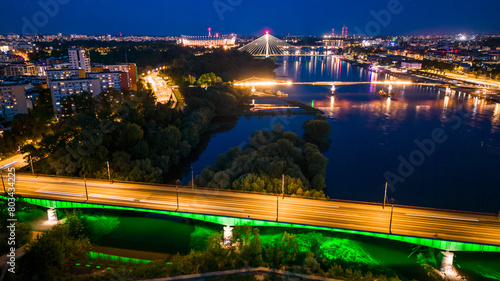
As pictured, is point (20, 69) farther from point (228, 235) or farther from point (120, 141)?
point (228, 235)

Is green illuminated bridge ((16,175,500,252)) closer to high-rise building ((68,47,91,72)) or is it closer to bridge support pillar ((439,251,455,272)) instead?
bridge support pillar ((439,251,455,272))

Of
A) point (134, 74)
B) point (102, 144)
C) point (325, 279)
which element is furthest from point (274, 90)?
point (325, 279)

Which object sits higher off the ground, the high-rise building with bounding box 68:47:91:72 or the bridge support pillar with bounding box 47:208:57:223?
the high-rise building with bounding box 68:47:91:72

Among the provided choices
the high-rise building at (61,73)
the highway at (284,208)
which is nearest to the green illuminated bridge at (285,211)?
the highway at (284,208)

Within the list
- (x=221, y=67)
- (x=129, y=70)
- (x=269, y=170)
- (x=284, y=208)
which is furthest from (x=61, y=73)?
(x=284, y=208)

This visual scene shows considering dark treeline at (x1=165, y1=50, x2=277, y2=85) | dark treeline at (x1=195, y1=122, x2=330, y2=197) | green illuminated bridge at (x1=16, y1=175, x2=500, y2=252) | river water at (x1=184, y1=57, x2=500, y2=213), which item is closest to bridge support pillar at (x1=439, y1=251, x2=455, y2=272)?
green illuminated bridge at (x1=16, y1=175, x2=500, y2=252)

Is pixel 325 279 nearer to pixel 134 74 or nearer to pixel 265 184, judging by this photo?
pixel 265 184

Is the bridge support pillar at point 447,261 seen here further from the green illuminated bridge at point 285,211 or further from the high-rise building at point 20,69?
the high-rise building at point 20,69
